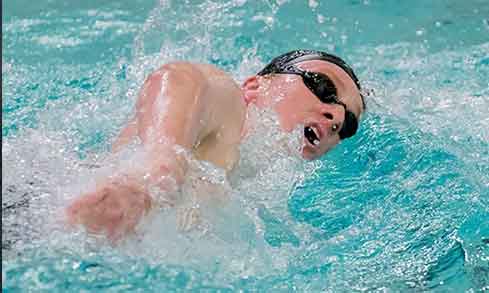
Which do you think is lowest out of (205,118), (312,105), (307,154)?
(307,154)

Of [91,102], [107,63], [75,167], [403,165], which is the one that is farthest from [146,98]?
[107,63]

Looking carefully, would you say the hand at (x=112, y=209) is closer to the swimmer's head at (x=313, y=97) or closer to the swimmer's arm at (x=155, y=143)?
the swimmer's arm at (x=155, y=143)

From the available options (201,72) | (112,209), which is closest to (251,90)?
(201,72)

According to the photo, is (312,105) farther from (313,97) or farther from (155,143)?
(155,143)

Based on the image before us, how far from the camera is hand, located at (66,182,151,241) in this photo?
1.21 meters

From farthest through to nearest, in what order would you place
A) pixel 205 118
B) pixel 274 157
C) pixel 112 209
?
pixel 274 157 < pixel 205 118 < pixel 112 209

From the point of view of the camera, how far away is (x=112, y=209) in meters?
1.21

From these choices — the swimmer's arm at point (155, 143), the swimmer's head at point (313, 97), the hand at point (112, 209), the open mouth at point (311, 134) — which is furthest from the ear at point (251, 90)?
the hand at point (112, 209)

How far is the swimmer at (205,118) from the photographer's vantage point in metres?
1.24

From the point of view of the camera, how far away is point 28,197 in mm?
1439

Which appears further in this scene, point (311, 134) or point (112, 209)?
point (311, 134)

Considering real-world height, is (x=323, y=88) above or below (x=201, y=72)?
below

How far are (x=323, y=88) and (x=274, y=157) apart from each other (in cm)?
24

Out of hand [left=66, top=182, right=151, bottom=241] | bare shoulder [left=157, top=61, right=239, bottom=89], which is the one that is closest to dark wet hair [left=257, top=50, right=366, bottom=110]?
bare shoulder [left=157, top=61, right=239, bottom=89]
